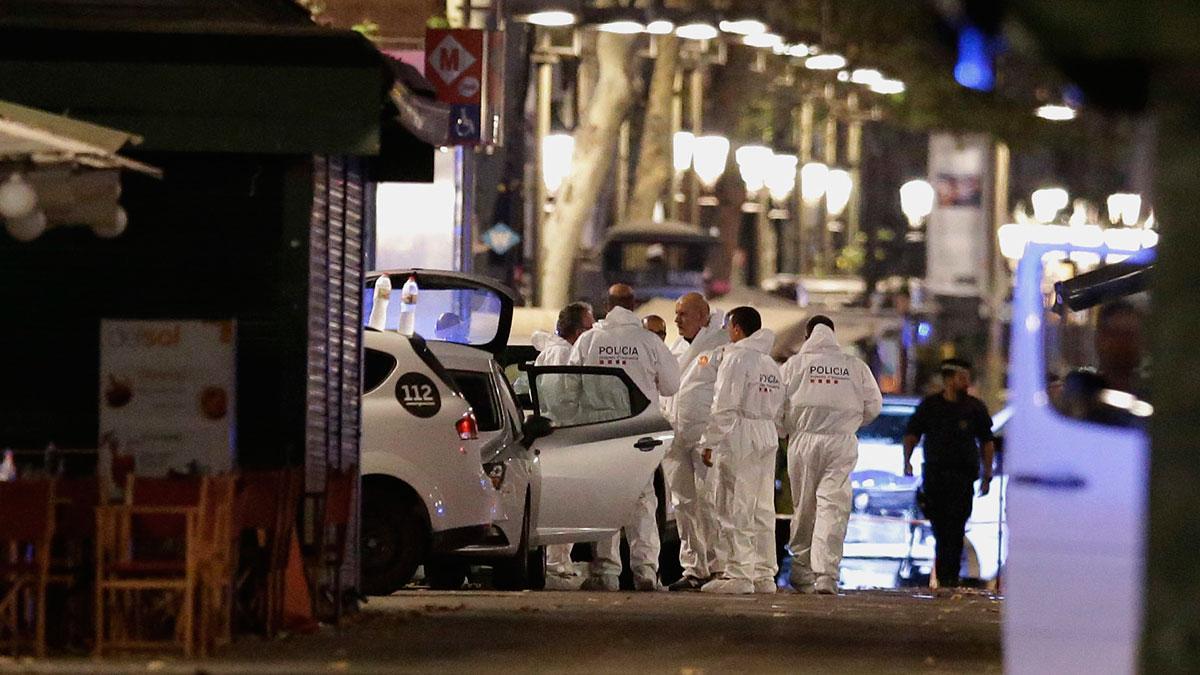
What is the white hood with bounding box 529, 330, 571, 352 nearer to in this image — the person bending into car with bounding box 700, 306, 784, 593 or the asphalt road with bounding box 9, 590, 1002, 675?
the person bending into car with bounding box 700, 306, 784, 593

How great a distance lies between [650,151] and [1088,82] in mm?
32702

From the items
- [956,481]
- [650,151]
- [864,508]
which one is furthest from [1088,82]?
[650,151]

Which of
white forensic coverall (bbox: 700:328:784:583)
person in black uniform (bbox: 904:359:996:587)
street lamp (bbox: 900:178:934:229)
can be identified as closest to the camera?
white forensic coverall (bbox: 700:328:784:583)

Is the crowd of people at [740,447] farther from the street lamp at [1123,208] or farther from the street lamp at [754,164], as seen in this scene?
the street lamp at [754,164]

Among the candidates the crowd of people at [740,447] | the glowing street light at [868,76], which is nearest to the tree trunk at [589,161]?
the glowing street light at [868,76]

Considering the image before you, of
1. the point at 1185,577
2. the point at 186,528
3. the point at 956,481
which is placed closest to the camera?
the point at 1185,577

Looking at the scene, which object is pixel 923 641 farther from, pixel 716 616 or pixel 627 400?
pixel 627 400

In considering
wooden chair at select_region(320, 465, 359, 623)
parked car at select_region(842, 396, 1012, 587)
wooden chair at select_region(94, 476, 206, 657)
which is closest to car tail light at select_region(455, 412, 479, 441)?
wooden chair at select_region(320, 465, 359, 623)

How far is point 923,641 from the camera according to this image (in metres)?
14.2

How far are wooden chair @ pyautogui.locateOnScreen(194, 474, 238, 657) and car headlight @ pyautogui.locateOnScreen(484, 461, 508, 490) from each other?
14.1ft

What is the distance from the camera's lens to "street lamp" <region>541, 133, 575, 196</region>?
3475 cm

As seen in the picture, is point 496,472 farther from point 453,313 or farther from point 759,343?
point 453,313

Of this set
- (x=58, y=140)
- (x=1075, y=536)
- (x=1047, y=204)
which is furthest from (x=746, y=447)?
(x=1047, y=204)

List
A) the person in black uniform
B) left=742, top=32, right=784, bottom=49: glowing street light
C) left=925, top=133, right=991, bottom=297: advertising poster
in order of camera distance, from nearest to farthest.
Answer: the person in black uniform < left=742, top=32, right=784, bottom=49: glowing street light < left=925, top=133, right=991, bottom=297: advertising poster
